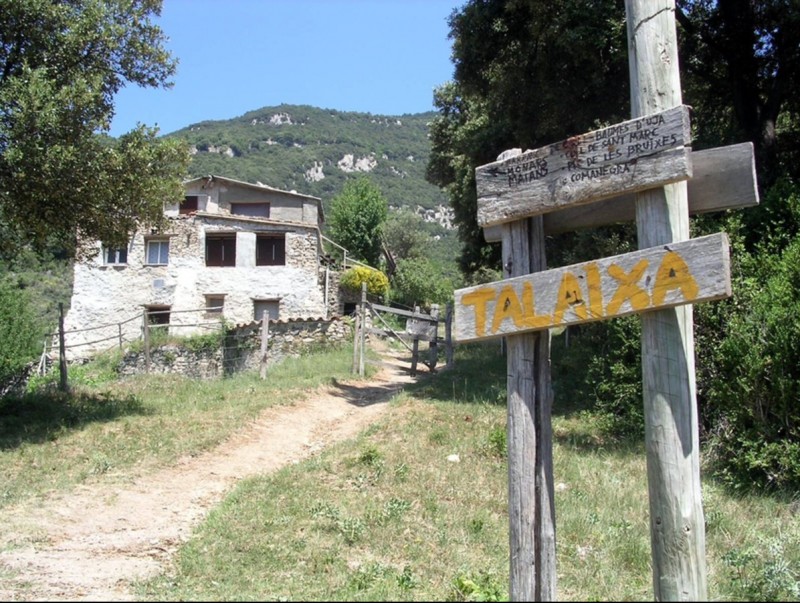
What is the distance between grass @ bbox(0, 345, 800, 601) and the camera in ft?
17.0

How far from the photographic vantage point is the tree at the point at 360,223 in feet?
144

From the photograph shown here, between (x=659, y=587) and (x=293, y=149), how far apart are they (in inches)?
4341

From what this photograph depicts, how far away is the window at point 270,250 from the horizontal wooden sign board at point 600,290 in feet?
83.6

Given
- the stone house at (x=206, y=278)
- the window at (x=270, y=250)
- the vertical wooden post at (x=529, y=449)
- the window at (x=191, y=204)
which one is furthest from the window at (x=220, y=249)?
the vertical wooden post at (x=529, y=449)

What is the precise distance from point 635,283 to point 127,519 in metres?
6.28

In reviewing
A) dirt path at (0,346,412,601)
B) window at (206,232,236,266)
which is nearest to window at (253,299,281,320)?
window at (206,232,236,266)

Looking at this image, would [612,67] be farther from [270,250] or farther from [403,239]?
[403,239]

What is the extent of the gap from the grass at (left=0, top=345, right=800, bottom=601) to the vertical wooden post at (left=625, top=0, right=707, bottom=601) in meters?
0.86

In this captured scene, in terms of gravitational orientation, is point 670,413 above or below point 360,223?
below

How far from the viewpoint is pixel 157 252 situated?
30656 millimetres

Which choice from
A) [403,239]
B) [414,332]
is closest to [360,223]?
[403,239]

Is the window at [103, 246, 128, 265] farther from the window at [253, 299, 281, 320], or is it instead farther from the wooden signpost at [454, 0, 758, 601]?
the wooden signpost at [454, 0, 758, 601]

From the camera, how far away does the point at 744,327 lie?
9.35 metres

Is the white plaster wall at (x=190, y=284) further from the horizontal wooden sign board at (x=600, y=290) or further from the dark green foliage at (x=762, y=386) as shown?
the horizontal wooden sign board at (x=600, y=290)
